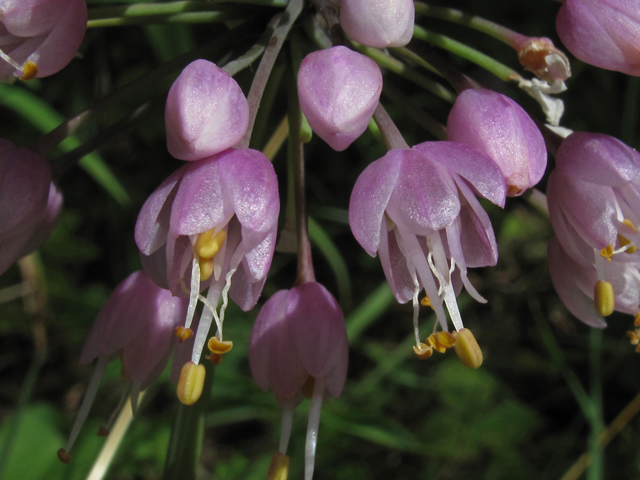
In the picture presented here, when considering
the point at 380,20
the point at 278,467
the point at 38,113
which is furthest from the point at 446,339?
the point at 38,113

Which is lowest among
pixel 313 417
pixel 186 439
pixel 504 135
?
pixel 186 439

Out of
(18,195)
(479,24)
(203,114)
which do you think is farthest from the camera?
(479,24)

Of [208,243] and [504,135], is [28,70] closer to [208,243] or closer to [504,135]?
[208,243]

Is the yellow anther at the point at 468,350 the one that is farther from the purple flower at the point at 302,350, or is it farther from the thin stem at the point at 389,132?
the thin stem at the point at 389,132

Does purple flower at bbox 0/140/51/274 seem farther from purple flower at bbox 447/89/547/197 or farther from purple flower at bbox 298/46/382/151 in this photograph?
purple flower at bbox 447/89/547/197

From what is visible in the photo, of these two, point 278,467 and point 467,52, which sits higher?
point 467,52

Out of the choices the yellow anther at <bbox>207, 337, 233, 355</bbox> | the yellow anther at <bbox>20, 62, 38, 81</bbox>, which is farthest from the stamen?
the yellow anther at <bbox>20, 62, 38, 81</bbox>
